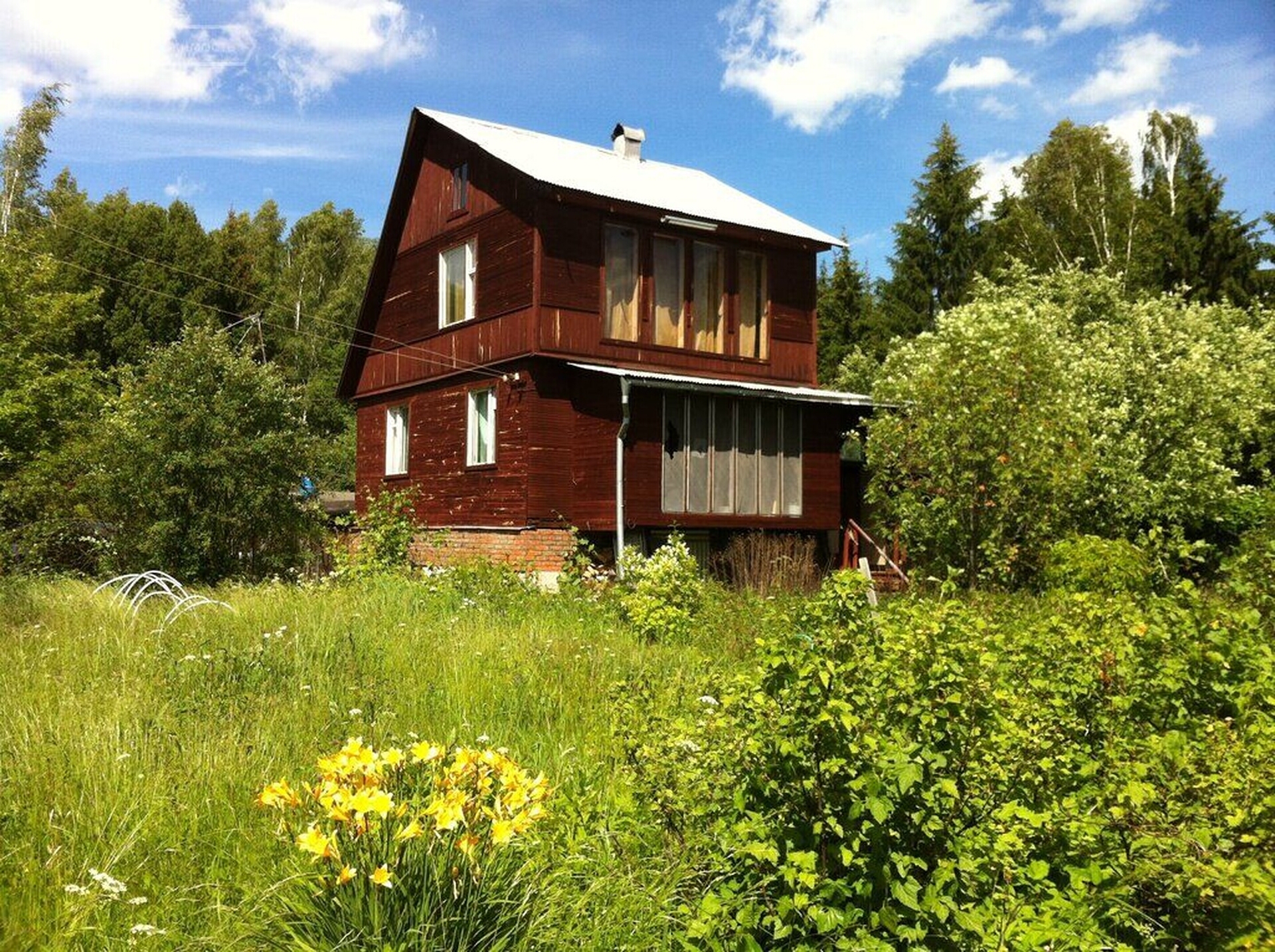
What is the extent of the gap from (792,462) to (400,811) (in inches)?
651

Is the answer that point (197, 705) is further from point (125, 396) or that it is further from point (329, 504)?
point (329, 504)

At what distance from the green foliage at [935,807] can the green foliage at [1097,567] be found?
5436 millimetres

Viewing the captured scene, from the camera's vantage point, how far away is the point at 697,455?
18.2 metres

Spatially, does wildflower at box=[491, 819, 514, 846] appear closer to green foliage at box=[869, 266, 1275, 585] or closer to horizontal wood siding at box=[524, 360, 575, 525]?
green foliage at box=[869, 266, 1275, 585]

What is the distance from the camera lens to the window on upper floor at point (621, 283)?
18.7 m

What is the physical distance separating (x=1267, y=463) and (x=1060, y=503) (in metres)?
10.1

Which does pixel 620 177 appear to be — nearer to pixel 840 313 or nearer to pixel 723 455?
pixel 723 455

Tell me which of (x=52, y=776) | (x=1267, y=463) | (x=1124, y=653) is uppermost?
(x=1267, y=463)

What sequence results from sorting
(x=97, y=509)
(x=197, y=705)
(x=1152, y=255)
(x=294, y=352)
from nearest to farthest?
(x=197, y=705), (x=97, y=509), (x=1152, y=255), (x=294, y=352)

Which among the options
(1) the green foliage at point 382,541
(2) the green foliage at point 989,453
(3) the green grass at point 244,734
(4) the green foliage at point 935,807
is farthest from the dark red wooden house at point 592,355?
(4) the green foliage at point 935,807

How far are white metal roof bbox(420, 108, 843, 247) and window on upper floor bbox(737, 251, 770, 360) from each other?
2.49 ft

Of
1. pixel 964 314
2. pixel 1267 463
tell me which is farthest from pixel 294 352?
pixel 1267 463

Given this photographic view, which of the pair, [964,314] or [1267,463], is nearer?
[964,314]

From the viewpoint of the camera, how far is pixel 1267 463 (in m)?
22.7
